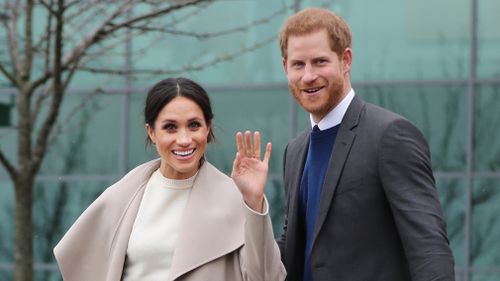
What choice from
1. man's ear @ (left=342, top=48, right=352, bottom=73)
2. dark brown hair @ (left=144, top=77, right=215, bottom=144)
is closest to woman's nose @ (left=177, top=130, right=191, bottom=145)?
dark brown hair @ (left=144, top=77, right=215, bottom=144)

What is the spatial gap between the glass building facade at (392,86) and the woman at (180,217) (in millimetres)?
6479

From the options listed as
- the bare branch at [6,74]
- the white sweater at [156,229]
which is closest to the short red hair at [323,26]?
the white sweater at [156,229]

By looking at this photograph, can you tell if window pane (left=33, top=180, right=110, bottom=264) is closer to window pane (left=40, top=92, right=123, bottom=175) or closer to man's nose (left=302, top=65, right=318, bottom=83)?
window pane (left=40, top=92, right=123, bottom=175)

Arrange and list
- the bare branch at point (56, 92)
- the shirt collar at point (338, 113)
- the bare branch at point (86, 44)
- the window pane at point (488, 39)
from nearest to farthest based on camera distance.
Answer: the shirt collar at point (338, 113), the bare branch at point (56, 92), the bare branch at point (86, 44), the window pane at point (488, 39)

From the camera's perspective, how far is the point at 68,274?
4121 millimetres

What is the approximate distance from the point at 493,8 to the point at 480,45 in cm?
38

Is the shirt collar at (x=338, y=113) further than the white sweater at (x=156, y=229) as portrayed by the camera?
No

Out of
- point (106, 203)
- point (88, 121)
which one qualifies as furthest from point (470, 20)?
point (106, 203)

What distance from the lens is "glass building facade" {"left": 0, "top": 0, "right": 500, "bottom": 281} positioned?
1088cm

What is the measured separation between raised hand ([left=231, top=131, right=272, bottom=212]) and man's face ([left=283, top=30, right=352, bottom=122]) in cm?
22

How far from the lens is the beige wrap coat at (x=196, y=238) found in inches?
145

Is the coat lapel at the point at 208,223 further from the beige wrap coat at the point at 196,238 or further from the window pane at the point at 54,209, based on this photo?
the window pane at the point at 54,209

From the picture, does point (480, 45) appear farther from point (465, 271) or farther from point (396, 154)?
point (396, 154)

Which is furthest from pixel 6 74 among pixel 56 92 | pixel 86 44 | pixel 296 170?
pixel 296 170
